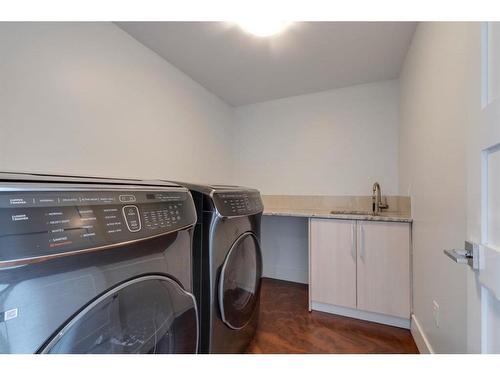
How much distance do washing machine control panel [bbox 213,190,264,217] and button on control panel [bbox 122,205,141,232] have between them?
0.43m

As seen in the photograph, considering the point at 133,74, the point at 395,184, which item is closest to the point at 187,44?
the point at 133,74

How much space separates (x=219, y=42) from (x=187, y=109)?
2.44 feet

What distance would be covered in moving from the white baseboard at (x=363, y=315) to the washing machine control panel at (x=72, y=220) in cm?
182

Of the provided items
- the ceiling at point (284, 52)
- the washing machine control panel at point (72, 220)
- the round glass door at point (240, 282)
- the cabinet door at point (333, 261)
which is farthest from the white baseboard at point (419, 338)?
the ceiling at point (284, 52)

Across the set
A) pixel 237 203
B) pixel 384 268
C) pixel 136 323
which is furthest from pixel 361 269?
pixel 136 323

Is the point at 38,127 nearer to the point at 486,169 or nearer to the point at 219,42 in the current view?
the point at 219,42

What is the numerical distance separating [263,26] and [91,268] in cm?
168

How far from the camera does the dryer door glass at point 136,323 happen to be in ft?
1.67

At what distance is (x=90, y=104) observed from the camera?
56.3 inches

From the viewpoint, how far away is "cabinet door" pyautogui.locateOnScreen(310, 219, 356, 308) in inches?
74.4

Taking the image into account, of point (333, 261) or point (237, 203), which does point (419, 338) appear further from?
point (237, 203)
